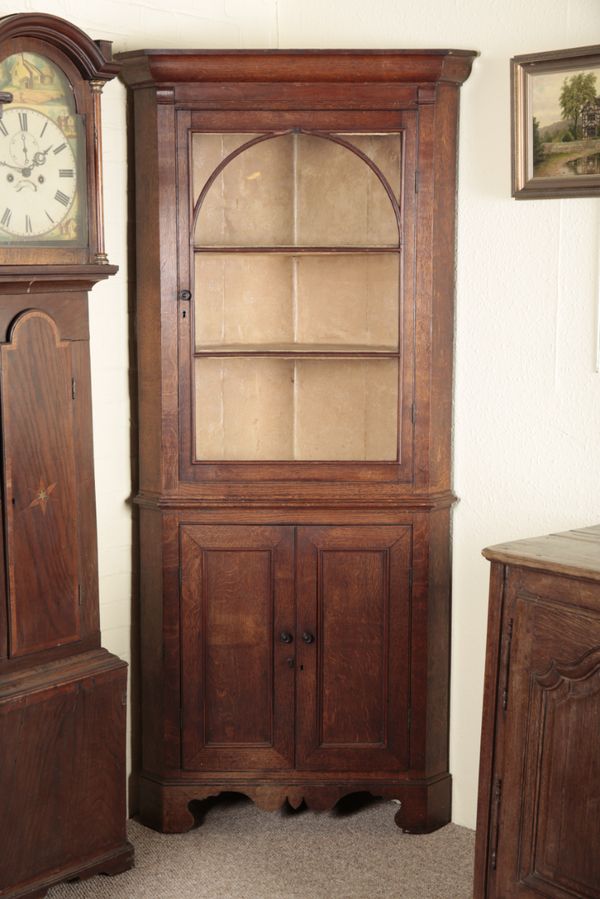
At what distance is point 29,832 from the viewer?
9.35ft

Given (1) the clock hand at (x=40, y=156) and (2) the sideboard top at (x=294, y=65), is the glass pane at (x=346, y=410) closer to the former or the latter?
(2) the sideboard top at (x=294, y=65)

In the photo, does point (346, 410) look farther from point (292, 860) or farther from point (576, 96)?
point (292, 860)

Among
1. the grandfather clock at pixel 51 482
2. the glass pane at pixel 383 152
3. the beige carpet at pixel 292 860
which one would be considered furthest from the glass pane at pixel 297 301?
the beige carpet at pixel 292 860

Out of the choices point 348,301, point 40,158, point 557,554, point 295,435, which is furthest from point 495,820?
point 40,158

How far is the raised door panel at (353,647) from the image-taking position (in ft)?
10.7

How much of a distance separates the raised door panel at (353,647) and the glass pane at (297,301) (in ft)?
1.85

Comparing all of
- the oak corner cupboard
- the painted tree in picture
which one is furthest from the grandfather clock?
the painted tree in picture

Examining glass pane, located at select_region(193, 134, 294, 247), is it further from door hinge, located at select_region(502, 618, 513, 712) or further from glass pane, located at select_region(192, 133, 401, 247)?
door hinge, located at select_region(502, 618, 513, 712)

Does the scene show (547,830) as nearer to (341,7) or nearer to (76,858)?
(76,858)

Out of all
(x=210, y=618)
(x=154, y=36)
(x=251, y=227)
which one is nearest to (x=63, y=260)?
(x=251, y=227)

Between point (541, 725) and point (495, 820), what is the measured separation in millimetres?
295

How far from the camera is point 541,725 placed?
2.56m

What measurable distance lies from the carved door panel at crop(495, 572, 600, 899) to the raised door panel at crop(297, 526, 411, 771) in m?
0.68

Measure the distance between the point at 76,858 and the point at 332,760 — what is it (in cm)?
79
